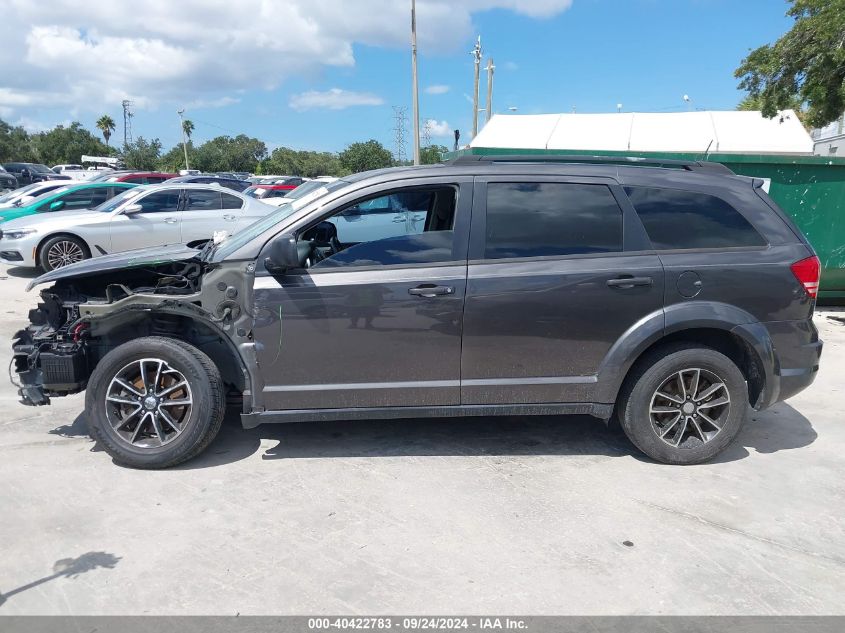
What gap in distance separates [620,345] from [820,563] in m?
1.54

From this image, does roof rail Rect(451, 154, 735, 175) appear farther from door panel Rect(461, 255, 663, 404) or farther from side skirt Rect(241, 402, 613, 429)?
side skirt Rect(241, 402, 613, 429)

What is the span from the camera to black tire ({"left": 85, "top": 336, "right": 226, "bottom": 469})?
4.09 m

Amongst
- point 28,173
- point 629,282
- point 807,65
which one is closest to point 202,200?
point 629,282

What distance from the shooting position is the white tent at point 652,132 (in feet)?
79.1

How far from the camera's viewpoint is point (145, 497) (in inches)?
152

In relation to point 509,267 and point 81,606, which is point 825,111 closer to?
point 509,267

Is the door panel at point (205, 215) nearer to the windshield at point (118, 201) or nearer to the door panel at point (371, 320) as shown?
the windshield at point (118, 201)

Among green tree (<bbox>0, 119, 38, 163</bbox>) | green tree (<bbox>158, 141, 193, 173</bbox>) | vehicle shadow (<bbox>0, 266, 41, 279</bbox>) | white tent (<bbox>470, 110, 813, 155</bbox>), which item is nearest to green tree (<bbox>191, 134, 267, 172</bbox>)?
green tree (<bbox>158, 141, 193, 173</bbox>)

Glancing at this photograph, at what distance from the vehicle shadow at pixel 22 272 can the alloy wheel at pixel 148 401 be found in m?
8.90

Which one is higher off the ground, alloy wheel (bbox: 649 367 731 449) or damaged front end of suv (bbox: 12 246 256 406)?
damaged front end of suv (bbox: 12 246 256 406)

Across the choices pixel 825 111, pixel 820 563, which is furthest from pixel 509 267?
pixel 825 111

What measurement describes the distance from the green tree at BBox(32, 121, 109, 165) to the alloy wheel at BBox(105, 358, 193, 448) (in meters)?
80.2

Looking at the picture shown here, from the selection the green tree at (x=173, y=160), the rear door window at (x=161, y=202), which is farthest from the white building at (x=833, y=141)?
the green tree at (x=173, y=160)

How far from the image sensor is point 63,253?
11148mm
